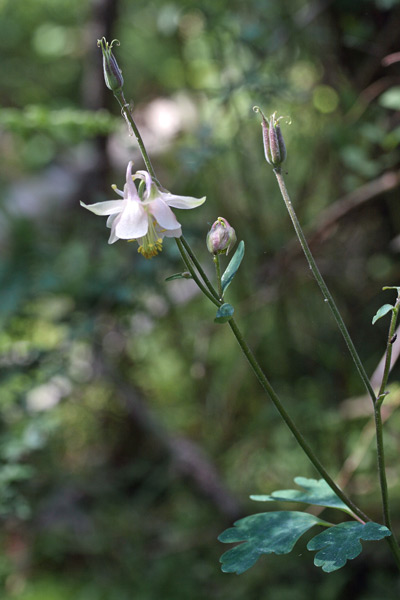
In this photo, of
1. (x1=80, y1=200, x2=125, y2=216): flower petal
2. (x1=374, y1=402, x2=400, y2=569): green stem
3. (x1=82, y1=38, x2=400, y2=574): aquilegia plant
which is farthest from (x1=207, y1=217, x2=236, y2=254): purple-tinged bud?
(x1=374, y1=402, x2=400, y2=569): green stem

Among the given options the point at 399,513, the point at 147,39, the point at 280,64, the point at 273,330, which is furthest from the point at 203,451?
the point at 147,39

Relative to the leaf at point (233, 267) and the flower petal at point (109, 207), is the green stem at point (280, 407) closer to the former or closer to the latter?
the leaf at point (233, 267)

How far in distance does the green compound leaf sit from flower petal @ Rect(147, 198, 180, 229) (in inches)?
14.7

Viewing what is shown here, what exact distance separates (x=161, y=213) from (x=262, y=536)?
380 millimetres

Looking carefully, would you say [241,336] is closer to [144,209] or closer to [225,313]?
[225,313]

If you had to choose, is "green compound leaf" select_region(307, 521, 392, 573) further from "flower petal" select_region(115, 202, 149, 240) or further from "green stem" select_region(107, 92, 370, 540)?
"flower petal" select_region(115, 202, 149, 240)

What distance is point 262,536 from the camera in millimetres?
699

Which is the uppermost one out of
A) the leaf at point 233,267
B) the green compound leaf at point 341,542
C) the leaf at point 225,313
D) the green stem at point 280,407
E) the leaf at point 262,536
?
the leaf at point 233,267

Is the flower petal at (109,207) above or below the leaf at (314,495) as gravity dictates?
above

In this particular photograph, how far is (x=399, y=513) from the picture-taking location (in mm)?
1673

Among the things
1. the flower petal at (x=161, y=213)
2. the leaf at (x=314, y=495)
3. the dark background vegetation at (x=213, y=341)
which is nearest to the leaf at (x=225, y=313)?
the flower petal at (x=161, y=213)

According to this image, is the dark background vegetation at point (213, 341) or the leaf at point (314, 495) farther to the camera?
the dark background vegetation at point (213, 341)

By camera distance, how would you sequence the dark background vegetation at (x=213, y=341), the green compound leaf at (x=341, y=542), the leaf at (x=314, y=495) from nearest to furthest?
the green compound leaf at (x=341, y=542), the leaf at (x=314, y=495), the dark background vegetation at (x=213, y=341)

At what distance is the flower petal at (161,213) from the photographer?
687mm
